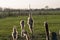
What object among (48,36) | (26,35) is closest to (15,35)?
(26,35)

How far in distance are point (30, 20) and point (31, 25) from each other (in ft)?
1.24

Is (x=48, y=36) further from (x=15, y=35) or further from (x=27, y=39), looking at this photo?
(x=15, y=35)

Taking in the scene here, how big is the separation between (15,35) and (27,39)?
23.7 inches

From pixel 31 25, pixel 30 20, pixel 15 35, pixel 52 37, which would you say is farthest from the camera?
pixel 30 20

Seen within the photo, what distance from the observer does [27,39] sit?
411 cm

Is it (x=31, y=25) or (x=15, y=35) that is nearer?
(x=15, y=35)

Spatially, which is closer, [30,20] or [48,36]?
[48,36]

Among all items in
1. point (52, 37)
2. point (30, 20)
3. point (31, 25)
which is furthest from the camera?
point (30, 20)

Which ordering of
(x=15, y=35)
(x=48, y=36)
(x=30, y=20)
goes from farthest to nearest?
(x=30, y=20), (x=15, y=35), (x=48, y=36)

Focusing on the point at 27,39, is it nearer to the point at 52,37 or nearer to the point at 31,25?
the point at 52,37

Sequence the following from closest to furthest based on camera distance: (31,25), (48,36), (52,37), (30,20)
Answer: (52,37), (48,36), (31,25), (30,20)

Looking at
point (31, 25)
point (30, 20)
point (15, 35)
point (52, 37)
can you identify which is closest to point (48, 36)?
point (52, 37)

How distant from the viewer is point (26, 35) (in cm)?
418

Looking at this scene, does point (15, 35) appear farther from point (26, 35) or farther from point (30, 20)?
point (30, 20)
